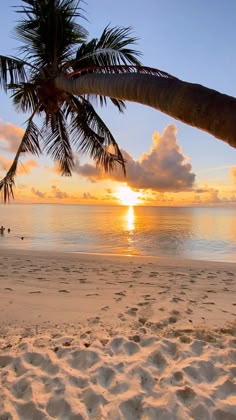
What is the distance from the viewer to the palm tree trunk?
6.91 feet

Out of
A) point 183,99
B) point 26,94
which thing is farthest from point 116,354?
point 26,94

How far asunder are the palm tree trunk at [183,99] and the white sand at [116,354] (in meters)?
2.39

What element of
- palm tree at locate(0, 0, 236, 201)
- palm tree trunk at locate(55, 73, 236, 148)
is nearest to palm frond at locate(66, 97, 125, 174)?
palm tree at locate(0, 0, 236, 201)

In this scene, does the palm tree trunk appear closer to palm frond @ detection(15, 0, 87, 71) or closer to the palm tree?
the palm tree

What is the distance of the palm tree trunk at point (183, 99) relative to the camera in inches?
83.0

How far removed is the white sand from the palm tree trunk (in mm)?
2389

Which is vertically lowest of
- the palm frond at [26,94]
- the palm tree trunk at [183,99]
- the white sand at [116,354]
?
the white sand at [116,354]

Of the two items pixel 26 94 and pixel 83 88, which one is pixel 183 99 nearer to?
pixel 83 88

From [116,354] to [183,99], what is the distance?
2926mm

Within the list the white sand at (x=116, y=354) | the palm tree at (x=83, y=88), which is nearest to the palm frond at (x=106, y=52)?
the palm tree at (x=83, y=88)

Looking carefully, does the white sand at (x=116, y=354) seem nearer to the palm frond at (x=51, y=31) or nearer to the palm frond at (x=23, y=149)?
the palm frond at (x=23, y=149)

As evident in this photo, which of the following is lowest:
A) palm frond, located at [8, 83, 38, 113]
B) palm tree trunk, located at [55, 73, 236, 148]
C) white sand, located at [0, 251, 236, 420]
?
white sand, located at [0, 251, 236, 420]

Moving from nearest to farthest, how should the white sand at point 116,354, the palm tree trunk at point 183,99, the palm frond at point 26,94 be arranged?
1. the palm tree trunk at point 183,99
2. the white sand at point 116,354
3. the palm frond at point 26,94

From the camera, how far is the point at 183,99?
2393 millimetres
